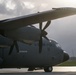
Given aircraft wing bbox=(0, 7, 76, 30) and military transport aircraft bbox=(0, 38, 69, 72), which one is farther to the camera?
military transport aircraft bbox=(0, 38, 69, 72)

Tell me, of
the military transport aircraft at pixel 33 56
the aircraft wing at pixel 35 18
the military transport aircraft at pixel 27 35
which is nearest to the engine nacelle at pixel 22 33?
the military transport aircraft at pixel 27 35

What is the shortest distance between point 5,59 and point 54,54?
6.71 meters

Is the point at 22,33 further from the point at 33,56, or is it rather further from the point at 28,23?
the point at 33,56

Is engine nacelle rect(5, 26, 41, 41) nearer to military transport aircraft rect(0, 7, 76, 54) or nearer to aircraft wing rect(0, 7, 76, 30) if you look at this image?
military transport aircraft rect(0, 7, 76, 54)

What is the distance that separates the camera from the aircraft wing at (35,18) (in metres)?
24.4

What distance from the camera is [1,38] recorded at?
93.5ft

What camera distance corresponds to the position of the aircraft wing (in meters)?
24.4

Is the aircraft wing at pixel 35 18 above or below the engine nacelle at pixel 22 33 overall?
above

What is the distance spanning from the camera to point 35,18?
2584 cm

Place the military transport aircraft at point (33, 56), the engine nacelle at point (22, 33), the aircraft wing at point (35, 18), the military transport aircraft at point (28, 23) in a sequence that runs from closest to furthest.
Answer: the aircraft wing at point (35, 18) < the military transport aircraft at point (28, 23) < the engine nacelle at point (22, 33) < the military transport aircraft at point (33, 56)

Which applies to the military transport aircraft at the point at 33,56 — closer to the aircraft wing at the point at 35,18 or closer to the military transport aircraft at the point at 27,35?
the military transport aircraft at the point at 27,35

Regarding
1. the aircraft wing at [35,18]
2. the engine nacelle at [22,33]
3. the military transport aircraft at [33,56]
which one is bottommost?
the military transport aircraft at [33,56]

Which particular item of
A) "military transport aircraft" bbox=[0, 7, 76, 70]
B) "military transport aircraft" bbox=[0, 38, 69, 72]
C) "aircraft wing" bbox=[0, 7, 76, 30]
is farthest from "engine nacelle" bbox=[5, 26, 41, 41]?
"military transport aircraft" bbox=[0, 38, 69, 72]

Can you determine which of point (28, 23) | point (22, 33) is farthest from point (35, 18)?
point (22, 33)
